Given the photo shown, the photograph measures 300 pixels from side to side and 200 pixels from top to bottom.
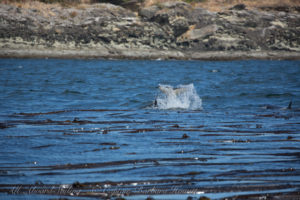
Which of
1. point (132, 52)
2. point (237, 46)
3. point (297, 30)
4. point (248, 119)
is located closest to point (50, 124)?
point (248, 119)

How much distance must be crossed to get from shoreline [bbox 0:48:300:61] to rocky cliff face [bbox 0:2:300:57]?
0.66 m

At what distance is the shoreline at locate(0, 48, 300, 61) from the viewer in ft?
186

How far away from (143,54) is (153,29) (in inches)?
200

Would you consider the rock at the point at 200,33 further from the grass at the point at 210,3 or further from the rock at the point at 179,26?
the grass at the point at 210,3

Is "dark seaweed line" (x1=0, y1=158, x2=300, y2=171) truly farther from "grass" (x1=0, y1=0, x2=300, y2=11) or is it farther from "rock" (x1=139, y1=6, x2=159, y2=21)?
"grass" (x1=0, y1=0, x2=300, y2=11)

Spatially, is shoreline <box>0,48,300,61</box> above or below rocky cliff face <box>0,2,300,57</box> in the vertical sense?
below

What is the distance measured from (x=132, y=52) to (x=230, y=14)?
53.4 feet

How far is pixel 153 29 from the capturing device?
64.5 meters

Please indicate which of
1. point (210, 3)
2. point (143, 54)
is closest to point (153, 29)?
point (143, 54)

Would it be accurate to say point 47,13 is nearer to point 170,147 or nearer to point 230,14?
point 230,14

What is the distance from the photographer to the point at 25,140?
28.0 ft

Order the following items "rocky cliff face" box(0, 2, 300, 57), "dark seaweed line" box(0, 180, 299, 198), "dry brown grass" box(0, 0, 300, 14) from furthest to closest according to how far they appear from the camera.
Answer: "dry brown grass" box(0, 0, 300, 14)
"rocky cliff face" box(0, 2, 300, 57)
"dark seaweed line" box(0, 180, 299, 198)

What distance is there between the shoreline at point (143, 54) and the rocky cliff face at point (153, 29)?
0.66m

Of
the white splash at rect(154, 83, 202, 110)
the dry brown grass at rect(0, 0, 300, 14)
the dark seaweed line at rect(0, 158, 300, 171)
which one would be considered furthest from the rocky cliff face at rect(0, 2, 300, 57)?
the dark seaweed line at rect(0, 158, 300, 171)
